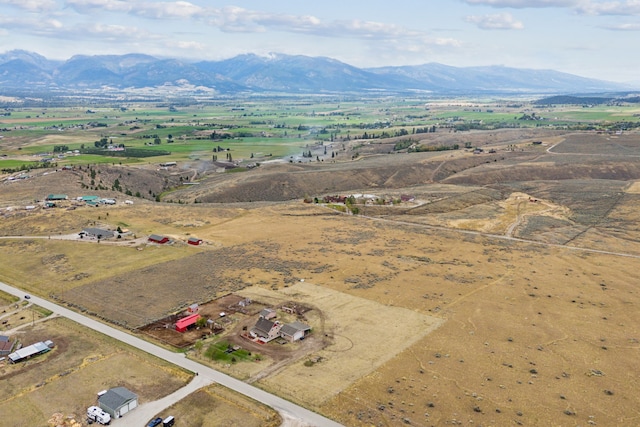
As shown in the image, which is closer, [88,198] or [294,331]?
[294,331]

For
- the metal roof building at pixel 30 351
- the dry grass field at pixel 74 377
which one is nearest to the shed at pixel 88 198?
the dry grass field at pixel 74 377

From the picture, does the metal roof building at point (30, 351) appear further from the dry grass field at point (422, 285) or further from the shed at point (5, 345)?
the dry grass field at point (422, 285)

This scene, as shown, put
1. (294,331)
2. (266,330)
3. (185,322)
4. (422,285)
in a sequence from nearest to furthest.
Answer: (294,331) < (266,330) < (185,322) < (422,285)

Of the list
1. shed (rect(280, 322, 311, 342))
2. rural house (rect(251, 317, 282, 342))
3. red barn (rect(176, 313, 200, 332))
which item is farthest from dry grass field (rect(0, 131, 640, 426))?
rural house (rect(251, 317, 282, 342))

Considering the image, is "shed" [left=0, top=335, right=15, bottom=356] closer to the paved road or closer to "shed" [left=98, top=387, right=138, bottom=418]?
the paved road

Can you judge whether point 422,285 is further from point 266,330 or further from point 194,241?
point 194,241

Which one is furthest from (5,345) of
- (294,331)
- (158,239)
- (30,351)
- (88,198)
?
(88,198)

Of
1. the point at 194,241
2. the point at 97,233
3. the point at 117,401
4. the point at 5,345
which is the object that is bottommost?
the point at 5,345
